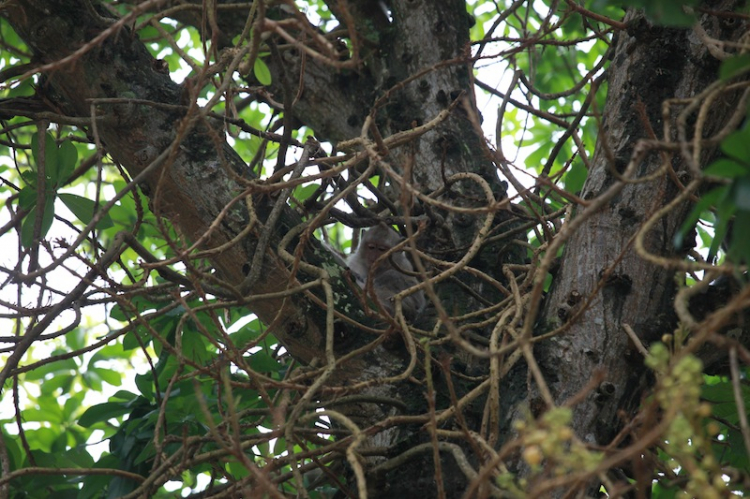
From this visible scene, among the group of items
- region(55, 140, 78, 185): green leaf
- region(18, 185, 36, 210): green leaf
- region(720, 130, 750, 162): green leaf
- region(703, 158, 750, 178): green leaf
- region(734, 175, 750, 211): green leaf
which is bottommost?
region(734, 175, 750, 211): green leaf

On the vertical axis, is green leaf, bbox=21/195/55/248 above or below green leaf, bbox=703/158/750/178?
above

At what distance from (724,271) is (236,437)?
36.8 inches

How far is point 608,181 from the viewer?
2.54m

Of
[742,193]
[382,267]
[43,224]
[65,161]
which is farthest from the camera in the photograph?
[382,267]

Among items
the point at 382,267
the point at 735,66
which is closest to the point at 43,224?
the point at 735,66

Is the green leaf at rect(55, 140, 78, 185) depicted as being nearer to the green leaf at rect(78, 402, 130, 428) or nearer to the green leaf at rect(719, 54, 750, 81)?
the green leaf at rect(78, 402, 130, 428)

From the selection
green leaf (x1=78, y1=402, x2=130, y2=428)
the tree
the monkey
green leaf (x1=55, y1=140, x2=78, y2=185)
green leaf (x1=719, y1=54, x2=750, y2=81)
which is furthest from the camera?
the monkey

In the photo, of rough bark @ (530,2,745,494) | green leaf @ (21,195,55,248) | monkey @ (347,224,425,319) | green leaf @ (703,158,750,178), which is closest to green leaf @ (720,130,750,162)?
green leaf @ (703,158,750,178)

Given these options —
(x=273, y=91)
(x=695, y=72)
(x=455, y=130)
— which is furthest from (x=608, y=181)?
(x=273, y=91)

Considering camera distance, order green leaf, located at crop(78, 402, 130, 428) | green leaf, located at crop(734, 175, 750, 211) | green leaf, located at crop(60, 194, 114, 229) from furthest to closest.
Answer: green leaf, located at crop(78, 402, 130, 428), green leaf, located at crop(60, 194, 114, 229), green leaf, located at crop(734, 175, 750, 211)

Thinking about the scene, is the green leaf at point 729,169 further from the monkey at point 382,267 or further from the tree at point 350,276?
the monkey at point 382,267

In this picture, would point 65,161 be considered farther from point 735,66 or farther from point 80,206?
point 735,66

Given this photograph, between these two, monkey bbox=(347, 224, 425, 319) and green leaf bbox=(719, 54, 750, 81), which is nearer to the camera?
green leaf bbox=(719, 54, 750, 81)

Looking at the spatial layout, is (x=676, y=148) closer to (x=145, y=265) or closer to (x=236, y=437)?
(x=236, y=437)
